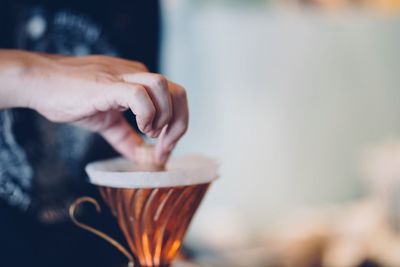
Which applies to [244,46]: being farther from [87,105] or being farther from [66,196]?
[87,105]

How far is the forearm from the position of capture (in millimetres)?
591

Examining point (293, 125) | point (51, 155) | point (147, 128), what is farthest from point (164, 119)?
point (293, 125)

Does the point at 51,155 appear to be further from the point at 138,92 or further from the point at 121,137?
the point at 138,92

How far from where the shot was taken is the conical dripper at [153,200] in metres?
0.57

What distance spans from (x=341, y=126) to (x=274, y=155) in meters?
0.46

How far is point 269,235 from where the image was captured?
8.09 feet

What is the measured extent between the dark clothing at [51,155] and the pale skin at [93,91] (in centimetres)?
34

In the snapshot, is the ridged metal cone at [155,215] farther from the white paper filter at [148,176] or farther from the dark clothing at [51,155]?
the dark clothing at [51,155]

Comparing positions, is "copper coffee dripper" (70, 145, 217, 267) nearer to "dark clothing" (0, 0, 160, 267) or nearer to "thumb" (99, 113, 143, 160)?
"thumb" (99, 113, 143, 160)

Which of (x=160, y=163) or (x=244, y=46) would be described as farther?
(x=244, y=46)

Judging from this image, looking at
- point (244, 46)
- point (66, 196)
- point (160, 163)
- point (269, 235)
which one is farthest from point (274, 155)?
point (160, 163)

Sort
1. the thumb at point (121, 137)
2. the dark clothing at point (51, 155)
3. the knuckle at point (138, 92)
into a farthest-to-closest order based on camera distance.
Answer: the dark clothing at point (51, 155)
the thumb at point (121, 137)
the knuckle at point (138, 92)

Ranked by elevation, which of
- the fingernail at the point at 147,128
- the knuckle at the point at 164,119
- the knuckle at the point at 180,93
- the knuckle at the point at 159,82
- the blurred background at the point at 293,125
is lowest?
the blurred background at the point at 293,125

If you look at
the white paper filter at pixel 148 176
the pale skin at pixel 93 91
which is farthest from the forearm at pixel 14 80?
the white paper filter at pixel 148 176
